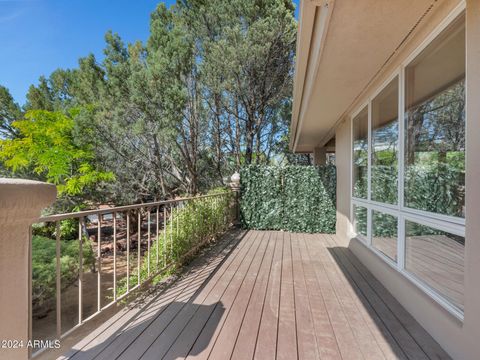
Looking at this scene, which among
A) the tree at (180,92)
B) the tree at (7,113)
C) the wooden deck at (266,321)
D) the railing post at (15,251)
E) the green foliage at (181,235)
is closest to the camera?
the railing post at (15,251)

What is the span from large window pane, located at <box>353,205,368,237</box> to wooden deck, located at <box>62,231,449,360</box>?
2.33 ft

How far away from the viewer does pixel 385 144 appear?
9.95 feet

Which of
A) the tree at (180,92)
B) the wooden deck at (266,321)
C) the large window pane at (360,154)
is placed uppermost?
the tree at (180,92)

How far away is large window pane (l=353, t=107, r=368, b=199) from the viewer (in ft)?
12.3

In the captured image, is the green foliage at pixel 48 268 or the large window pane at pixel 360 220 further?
the large window pane at pixel 360 220

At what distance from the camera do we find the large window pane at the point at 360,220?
3.79 m

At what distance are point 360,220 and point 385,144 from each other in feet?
4.93

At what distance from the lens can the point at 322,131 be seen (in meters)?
5.71

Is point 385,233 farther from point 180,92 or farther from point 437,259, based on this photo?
point 180,92

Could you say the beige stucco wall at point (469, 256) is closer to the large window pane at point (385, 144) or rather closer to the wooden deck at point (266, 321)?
the wooden deck at point (266, 321)

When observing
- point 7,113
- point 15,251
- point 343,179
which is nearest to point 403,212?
point 343,179

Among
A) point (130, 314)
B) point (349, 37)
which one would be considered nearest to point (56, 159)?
point (130, 314)

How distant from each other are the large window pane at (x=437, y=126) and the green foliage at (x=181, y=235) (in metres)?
2.79

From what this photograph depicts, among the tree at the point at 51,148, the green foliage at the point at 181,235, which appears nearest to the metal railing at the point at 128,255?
the green foliage at the point at 181,235
